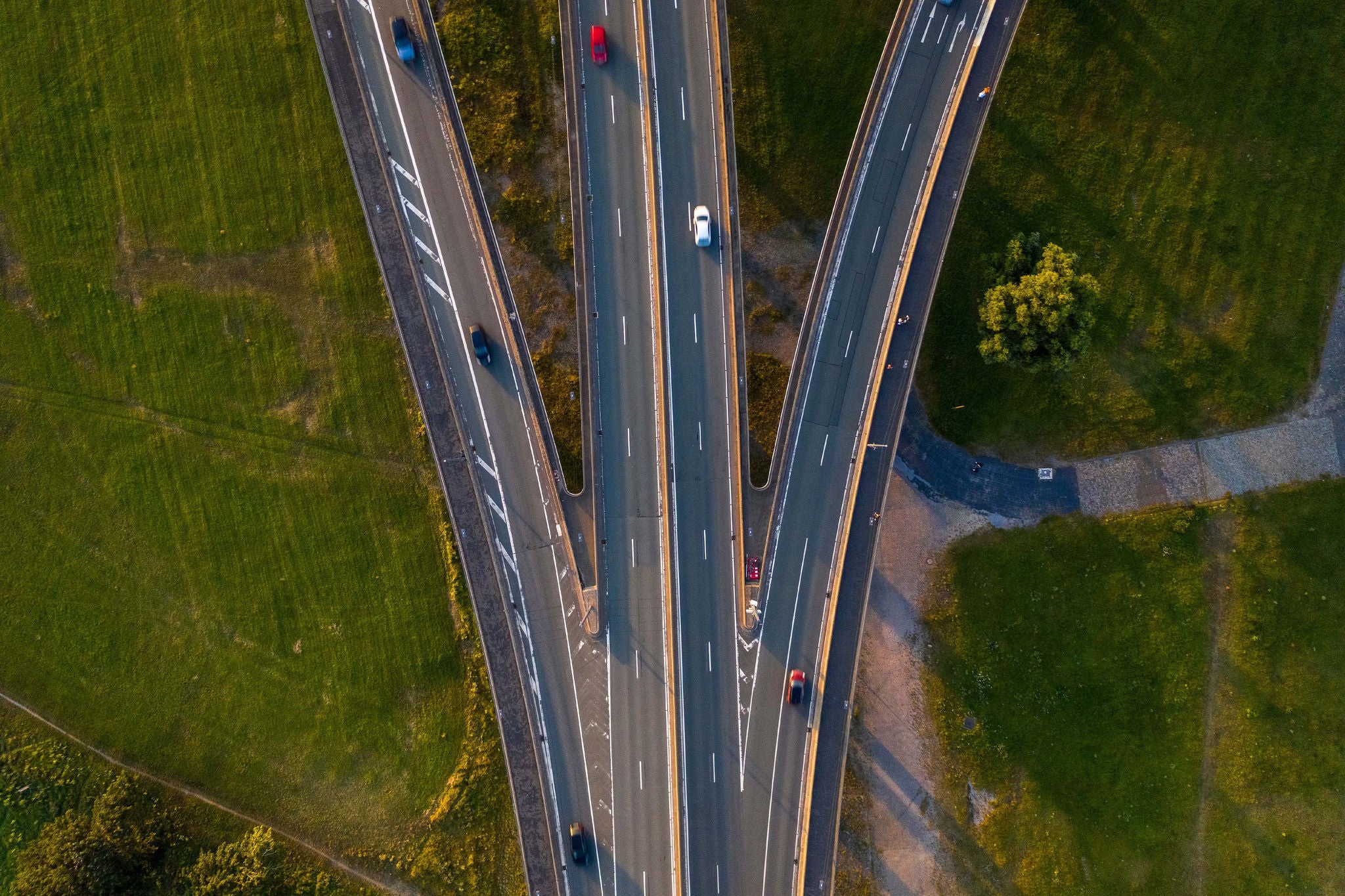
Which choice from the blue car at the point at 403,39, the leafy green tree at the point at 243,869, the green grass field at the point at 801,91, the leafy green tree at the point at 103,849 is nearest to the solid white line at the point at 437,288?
the blue car at the point at 403,39

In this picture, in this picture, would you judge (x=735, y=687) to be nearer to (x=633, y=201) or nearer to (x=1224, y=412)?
(x=633, y=201)

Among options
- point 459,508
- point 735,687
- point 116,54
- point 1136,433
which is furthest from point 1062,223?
point 116,54

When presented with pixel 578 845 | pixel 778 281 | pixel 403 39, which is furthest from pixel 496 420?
pixel 578 845

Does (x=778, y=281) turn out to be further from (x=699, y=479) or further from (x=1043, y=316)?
(x=1043, y=316)

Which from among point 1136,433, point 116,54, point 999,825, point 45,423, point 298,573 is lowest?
point 999,825

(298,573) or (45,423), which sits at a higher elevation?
(45,423)

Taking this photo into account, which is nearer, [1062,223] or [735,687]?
[735,687]

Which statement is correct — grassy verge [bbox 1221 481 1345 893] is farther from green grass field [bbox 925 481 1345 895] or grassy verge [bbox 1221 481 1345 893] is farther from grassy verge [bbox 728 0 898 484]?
grassy verge [bbox 728 0 898 484]
